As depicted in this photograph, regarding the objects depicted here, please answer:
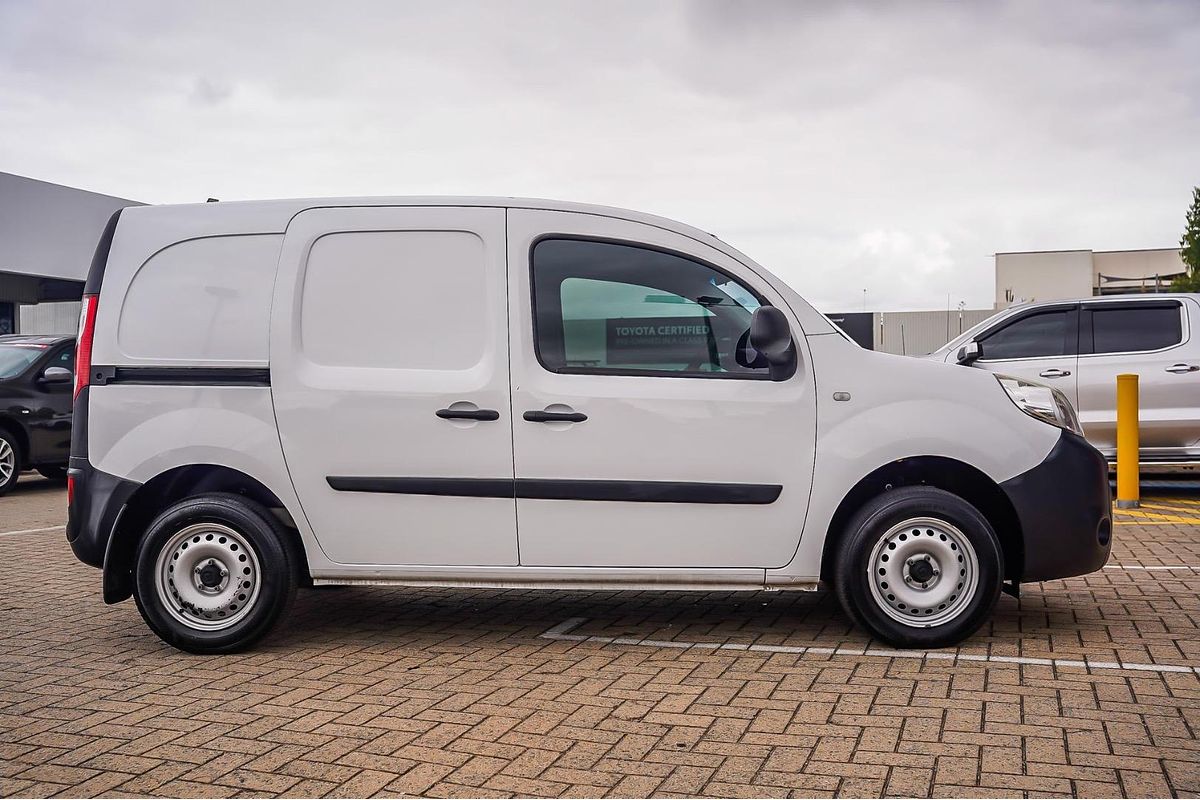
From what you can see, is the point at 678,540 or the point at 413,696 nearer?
the point at 413,696

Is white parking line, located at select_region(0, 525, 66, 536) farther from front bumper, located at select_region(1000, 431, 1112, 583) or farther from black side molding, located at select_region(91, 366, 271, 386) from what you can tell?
front bumper, located at select_region(1000, 431, 1112, 583)

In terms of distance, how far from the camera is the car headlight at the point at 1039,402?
545 centimetres

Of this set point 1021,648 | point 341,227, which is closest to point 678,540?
point 1021,648

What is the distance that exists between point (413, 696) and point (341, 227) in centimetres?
218

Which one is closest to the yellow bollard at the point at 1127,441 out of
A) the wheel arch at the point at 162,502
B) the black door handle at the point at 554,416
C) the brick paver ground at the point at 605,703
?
the brick paver ground at the point at 605,703

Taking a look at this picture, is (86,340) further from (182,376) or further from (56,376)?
(56,376)

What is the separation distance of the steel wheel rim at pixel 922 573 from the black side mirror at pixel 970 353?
18.7ft

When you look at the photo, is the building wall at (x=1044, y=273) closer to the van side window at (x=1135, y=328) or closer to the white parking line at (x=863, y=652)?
the van side window at (x=1135, y=328)

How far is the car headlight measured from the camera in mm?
5445

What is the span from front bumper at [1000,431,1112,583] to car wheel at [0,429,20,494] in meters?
10.8

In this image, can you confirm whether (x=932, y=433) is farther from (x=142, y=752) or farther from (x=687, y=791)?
(x=142, y=752)

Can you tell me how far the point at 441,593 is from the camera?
274 inches

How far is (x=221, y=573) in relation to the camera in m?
5.40

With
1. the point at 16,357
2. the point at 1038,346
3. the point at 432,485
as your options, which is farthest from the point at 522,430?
the point at 16,357
